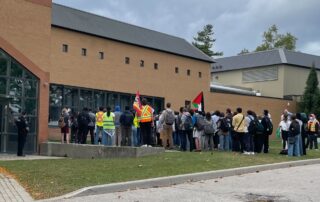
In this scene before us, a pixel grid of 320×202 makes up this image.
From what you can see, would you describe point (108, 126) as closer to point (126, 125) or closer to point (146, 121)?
point (126, 125)

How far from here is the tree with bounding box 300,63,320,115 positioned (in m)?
49.8

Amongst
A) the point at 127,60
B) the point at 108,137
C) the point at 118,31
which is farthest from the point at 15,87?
the point at 118,31

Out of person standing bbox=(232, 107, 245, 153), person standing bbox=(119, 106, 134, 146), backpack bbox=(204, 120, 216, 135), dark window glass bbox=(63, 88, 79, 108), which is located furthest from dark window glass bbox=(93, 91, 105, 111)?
person standing bbox=(232, 107, 245, 153)

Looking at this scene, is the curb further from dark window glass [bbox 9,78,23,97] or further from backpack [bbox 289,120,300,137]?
dark window glass [bbox 9,78,23,97]

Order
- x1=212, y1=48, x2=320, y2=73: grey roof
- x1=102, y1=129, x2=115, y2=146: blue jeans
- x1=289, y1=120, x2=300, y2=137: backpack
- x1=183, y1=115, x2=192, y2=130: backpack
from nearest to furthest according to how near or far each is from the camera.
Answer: x1=289, y1=120, x2=300, y2=137: backpack, x1=183, y1=115, x2=192, y2=130: backpack, x1=102, y1=129, x2=115, y2=146: blue jeans, x1=212, y1=48, x2=320, y2=73: grey roof

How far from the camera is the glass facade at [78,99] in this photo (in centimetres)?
3180

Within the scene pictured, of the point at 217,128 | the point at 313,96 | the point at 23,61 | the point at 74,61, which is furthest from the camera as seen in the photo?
the point at 313,96

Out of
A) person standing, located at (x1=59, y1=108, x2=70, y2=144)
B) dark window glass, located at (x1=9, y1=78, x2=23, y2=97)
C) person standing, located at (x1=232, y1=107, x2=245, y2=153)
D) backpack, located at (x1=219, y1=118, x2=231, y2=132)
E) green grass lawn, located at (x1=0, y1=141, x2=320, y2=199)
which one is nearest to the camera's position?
green grass lawn, located at (x1=0, y1=141, x2=320, y2=199)

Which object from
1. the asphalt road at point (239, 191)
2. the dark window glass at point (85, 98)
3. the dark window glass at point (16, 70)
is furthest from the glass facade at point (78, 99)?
the asphalt road at point (239, 191)

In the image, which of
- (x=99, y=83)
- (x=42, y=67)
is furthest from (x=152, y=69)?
(x=42, y=67)

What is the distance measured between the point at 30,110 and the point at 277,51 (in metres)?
39.4

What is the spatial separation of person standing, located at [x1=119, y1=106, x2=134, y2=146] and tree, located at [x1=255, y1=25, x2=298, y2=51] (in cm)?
5883

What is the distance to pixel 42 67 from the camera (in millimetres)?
23391

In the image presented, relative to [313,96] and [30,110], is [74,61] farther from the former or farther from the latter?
[313,96]
